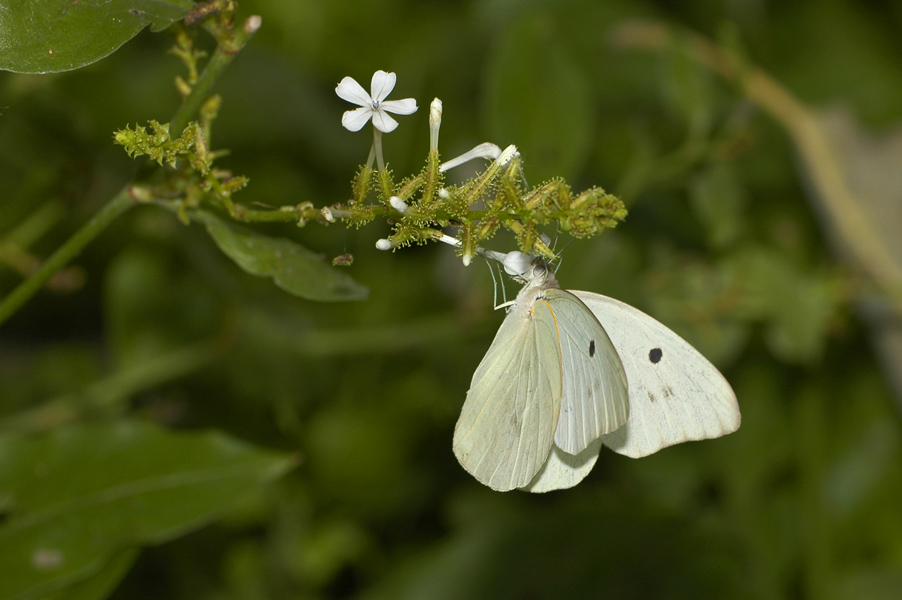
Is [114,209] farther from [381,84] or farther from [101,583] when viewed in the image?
[101,583]

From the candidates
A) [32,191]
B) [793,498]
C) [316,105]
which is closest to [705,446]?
[793,498]

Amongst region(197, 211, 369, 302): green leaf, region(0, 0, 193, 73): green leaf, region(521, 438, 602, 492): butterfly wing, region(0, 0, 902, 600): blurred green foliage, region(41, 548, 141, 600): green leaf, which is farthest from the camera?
region(0, 0, 902, 600): blurred green foliage

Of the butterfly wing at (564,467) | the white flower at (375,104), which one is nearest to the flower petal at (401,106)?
the white flower at (375,104)

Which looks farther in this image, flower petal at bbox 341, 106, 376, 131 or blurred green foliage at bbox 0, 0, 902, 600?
blurred green foliage at bbox 0, 0, 902, 600

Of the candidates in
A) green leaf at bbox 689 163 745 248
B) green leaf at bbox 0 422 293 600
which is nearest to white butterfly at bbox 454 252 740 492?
green leaf at bbox 0 422 293 600

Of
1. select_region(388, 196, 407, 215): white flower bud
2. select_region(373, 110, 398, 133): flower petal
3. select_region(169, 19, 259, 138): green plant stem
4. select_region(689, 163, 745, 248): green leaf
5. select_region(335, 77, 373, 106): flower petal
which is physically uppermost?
select_region(689, 163, 745, 248): green leaf

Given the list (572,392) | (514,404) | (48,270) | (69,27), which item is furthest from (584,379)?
(69,27)

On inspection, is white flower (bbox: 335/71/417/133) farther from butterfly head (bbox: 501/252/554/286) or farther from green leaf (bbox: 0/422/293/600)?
green leaf (bbox: 0/422/293/600)
